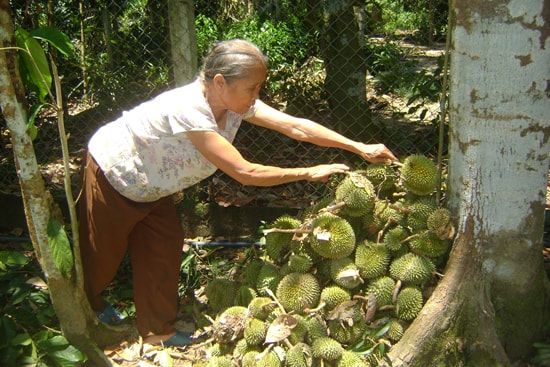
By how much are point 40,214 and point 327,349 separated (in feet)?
4.03

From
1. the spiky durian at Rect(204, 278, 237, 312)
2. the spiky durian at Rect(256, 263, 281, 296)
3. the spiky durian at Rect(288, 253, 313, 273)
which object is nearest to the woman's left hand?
the spiky durian at Rect(288, 253, 313, 273)

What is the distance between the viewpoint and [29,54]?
2068 mm

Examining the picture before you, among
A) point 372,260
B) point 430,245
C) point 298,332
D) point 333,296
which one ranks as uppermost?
point 430,245

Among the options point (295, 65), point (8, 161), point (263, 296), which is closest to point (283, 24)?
point (295, 65)

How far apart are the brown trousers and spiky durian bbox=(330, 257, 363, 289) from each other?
82cm

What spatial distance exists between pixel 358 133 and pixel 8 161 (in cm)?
260

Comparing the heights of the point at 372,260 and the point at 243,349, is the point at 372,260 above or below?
above

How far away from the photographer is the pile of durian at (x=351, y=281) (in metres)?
2.25

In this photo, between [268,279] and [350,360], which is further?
[268,279]

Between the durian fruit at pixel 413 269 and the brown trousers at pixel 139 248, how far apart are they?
3.50ft

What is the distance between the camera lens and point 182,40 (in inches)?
131

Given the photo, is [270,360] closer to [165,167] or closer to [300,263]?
[300,263]

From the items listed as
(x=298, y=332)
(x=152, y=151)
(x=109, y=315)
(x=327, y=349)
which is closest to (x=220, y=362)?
(x=298, y=332)

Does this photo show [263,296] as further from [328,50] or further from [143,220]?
[328,50]
